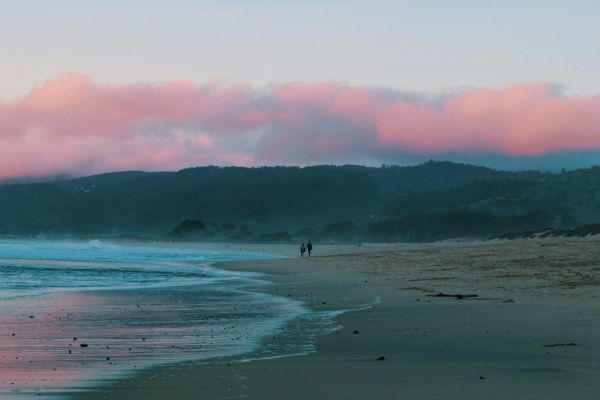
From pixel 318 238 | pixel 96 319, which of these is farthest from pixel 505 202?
pixel 96 319

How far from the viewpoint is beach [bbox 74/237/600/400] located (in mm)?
8992

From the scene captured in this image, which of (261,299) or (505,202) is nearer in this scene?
(261,299)

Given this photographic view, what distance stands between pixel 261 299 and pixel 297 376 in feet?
46.4

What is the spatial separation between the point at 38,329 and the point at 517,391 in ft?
30.3

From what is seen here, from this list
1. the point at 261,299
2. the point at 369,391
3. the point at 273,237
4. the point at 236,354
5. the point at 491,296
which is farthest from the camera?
the point at 273,237

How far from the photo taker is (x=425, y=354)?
1174cm

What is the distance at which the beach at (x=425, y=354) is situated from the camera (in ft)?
→ 29.5

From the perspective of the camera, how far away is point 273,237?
171 meters

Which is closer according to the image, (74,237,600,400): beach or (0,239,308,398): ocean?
(74,237,600,400): beach

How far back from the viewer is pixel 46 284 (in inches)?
1152

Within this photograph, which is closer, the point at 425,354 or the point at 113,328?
the point at 425,354

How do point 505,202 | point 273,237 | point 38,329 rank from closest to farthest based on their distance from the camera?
1. point 38,329
2. point 505,202
3. point 273,237

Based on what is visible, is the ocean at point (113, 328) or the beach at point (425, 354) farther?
the ocean at point (113, 328)

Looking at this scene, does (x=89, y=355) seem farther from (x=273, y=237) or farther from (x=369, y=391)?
(x=273, y=237)
